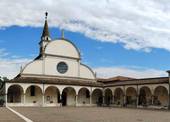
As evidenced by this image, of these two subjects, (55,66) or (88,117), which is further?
(55,66)

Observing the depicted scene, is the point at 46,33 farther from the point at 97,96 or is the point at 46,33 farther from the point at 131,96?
the point at 131,96

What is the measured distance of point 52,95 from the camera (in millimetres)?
50344

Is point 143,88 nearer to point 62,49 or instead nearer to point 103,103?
point 103,103

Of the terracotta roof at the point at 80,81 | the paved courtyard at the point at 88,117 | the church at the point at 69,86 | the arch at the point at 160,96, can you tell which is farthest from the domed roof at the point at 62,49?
the paved courtyard at the point at 88,117

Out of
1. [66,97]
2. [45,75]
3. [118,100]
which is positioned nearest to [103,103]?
[118,100]

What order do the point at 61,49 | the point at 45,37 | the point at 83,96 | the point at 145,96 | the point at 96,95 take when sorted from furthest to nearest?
the point at 45,37 < the point at 96,95 < the point at 83,96 < the point at 61,49 < the point at 145,96

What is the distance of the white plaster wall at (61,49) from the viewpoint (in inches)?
2007

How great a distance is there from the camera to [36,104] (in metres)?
47.5

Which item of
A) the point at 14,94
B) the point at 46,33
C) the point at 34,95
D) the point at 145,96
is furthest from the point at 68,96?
the point at 46,33

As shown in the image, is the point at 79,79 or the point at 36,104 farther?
the point at 79,79

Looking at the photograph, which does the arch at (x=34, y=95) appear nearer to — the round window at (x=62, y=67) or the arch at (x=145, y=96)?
the round window at (x=62, y=67)

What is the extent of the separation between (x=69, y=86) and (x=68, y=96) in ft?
9.06

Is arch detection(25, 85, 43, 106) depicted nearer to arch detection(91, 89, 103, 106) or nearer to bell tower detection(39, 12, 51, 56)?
arch detection(91, 89, 103, 106)

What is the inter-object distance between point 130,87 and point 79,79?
8.45 metres
